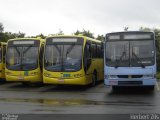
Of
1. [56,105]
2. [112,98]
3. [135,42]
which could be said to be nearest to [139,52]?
[135,42]

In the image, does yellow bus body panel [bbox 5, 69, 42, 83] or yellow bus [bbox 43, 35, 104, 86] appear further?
yellow bus body panel [bbox 5, 69, 42, 83]

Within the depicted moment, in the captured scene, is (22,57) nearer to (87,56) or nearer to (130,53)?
(87,56)

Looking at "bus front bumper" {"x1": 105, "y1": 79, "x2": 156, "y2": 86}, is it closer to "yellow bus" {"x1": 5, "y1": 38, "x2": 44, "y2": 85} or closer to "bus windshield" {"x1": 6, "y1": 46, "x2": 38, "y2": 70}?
"yellow bus" {"x1": 5, "y1": 38, "x2": 44, "y2": 85}

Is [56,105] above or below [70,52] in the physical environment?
below

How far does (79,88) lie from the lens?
78.1 ft

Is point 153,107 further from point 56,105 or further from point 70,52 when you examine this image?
point 70,52

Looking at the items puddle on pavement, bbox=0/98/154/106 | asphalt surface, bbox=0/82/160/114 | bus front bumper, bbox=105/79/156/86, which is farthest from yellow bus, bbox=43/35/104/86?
puddle on pavement, bbox=0/98/154/106

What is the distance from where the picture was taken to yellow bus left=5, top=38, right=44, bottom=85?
76.8ft

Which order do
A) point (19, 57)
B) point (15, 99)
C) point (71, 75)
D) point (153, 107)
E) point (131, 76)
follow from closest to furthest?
point (153, 107), point (15, 99), point (131, 76), point (71, 75), point (19, 57)

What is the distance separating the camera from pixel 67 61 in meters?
21.7

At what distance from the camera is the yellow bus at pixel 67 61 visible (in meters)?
21.5

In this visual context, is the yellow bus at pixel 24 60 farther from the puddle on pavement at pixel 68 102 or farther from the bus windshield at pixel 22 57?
the puddle on pavement at pixel 68 102

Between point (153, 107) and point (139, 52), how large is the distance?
4.98 metres

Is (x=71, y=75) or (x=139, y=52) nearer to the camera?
(x=139, y=52)
